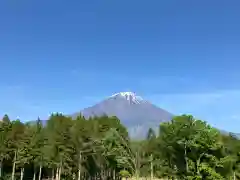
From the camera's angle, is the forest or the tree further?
the forest

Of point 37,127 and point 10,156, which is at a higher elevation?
point 37,127

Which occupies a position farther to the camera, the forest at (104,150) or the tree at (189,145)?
the forest at (104,150)

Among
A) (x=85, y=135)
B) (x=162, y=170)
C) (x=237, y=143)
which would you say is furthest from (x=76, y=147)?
(x=237, y=143)

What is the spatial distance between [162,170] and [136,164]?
14.6 meters

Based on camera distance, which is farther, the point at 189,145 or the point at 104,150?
the point at 104,150

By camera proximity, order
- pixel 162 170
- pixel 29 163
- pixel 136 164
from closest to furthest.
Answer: pixel 136 164, pixel 162 170, pixel 29 163

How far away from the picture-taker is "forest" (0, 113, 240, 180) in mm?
52562

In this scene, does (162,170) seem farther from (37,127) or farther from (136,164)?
(37,127)

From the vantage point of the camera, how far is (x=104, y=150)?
69.0m

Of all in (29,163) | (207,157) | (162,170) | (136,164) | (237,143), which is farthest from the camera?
(29,163)

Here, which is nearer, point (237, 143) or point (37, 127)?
point (237, 143)

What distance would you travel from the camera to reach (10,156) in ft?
245

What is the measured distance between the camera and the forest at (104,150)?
172ft

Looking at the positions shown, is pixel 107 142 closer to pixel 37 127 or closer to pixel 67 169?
pixel 67 169
